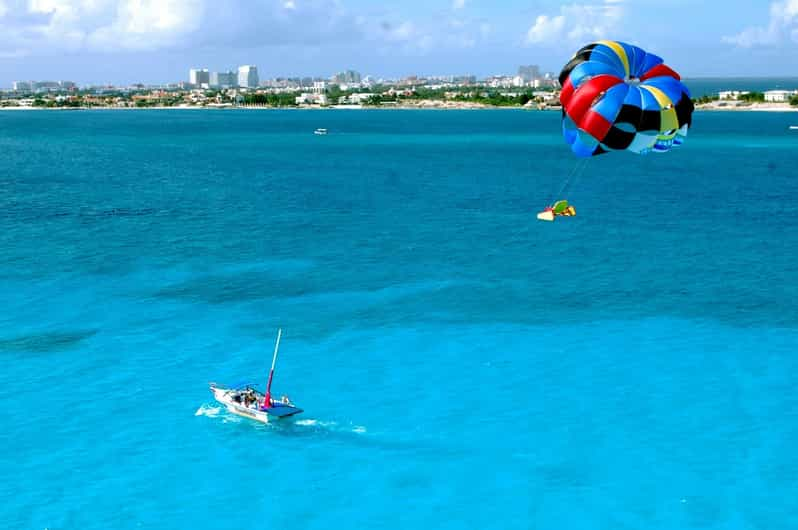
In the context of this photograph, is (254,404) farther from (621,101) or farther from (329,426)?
(621,101)

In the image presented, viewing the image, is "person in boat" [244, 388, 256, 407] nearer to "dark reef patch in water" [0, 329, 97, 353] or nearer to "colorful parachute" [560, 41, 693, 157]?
"dark reef patch in water" [0, 329, 97, 353]

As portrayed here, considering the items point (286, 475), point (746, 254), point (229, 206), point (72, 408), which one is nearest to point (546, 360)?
point (286, 475)

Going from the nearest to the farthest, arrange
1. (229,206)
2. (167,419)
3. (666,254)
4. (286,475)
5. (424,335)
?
1. (286,475)
2. (167,419)
3. (424,335)
4. (666,254)
5. (229,206)

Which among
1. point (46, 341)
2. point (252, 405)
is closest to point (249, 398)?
point (252, 405)

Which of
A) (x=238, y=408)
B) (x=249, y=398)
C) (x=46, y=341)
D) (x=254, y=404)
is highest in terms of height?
(x=249, y=398)

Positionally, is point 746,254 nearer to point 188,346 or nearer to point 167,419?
point 188,346
